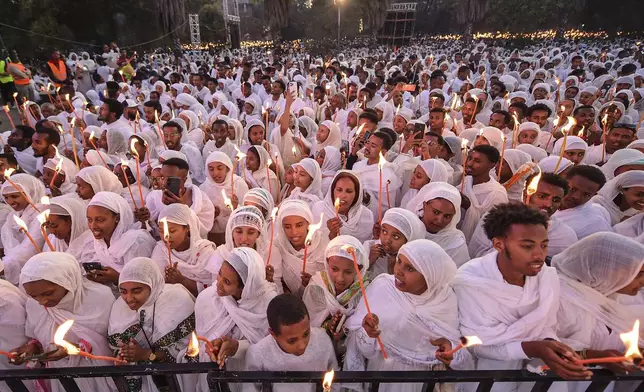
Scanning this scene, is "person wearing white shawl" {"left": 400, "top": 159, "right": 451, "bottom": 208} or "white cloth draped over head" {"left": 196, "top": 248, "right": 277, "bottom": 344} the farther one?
"person wearing white shawl" {"left": 400, "top": 159, "right": 451, "bottom": 208}

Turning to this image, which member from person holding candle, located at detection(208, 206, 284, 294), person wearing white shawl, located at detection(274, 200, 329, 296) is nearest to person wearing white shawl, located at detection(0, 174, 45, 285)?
person holding candle, located at detection(208, 206, 284, 294)

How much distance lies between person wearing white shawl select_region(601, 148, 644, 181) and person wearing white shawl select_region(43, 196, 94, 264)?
473cm

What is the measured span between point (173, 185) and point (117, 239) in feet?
2.39

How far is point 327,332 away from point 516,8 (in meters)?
31.2

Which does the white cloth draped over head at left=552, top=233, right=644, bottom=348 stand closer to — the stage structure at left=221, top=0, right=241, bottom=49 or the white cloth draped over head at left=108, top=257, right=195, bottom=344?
the white cloth draped over head at left=108, top=257, right=195, bottom=344

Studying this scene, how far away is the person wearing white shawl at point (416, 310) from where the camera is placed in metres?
1.90

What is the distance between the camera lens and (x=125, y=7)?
20281mm

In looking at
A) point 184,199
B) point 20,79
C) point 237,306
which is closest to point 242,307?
point 237,306

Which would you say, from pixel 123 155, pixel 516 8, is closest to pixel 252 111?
pixel 123 155

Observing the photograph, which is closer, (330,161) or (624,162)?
(624,162)

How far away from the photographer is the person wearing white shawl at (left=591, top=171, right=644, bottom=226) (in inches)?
115

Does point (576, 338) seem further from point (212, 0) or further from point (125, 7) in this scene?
point (212, 0)

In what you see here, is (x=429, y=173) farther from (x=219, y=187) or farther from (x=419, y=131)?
(x=219, y=187)

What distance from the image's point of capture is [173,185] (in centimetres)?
339
